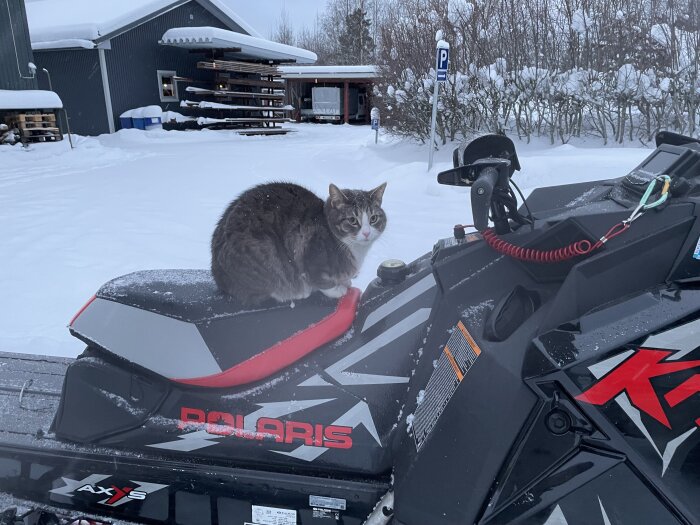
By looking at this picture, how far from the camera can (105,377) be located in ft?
5.77

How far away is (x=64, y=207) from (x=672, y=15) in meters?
10.7

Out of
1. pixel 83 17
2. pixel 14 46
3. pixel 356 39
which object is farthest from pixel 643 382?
pixel 356 39

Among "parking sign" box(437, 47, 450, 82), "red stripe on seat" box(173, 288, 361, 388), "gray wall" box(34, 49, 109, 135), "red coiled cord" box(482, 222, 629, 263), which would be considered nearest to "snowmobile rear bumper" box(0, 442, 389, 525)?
"red stripe on seat" box(173, 288, 361, 388)

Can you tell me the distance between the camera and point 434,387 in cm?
150

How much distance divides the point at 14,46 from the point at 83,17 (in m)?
4.38

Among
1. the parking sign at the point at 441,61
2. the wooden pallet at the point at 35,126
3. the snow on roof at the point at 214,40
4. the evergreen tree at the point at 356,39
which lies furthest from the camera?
the evergreen tree at the point at 356,39

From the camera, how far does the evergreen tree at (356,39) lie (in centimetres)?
4125

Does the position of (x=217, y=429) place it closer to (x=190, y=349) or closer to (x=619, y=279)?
(x=190, y=349)

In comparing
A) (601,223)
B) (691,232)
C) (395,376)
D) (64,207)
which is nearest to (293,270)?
(395,376)

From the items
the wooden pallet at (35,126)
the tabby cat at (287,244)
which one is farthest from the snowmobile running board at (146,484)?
the wooden pallet at (35,126)

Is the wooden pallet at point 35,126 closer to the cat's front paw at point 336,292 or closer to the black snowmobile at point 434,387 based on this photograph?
the black snowmobile at point 434,387

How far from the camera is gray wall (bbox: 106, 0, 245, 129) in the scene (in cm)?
1867

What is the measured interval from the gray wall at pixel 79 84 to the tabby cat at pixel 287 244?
18.6m

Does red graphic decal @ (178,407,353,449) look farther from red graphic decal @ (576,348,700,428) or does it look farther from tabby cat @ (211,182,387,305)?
red graphic decal @ (576,348,700,428)
